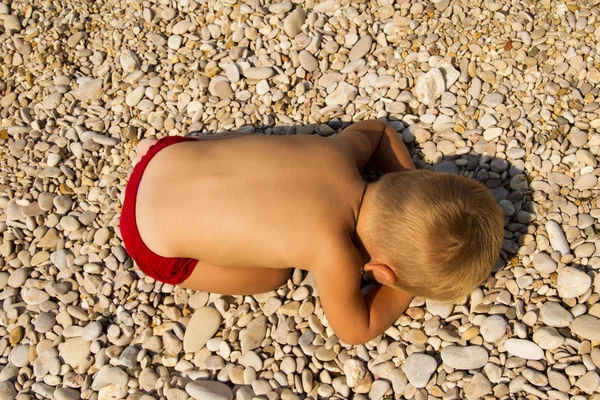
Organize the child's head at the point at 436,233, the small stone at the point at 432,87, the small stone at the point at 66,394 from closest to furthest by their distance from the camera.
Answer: the child's head at the point at 436,233
the small stone at the point at 66,394
the small stone at the point at 432,87

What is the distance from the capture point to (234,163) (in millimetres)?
2275

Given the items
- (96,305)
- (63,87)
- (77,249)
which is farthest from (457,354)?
(63,87)

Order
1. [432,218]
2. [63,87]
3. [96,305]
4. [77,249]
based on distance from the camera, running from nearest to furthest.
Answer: [432,218]
[96,305]
[77,249]
[63,87]

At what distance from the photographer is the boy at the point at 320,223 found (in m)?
2.08

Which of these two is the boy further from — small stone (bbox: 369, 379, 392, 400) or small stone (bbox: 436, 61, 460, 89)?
small stone (bbox: 436, 61, 460, 89)

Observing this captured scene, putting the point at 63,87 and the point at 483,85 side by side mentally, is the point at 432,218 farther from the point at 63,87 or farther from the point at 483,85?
the point at 63,87

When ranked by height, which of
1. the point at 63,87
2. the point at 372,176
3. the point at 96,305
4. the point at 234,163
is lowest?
the point at 96,305

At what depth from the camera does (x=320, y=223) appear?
2.18m

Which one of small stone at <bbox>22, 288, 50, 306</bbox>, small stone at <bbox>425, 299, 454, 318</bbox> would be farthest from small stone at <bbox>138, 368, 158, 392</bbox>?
small stone at <bbox>425, 299, 454, 318</bbox>

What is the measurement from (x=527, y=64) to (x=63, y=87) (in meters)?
2.69

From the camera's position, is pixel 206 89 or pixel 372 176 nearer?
pixel 372 176

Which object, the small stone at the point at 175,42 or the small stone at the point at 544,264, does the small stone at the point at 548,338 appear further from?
the small stone at the point at 175,42

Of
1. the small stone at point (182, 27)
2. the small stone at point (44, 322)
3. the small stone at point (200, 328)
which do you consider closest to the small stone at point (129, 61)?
the small stone at point (182, 27)

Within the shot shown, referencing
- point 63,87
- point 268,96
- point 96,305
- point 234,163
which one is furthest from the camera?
point 63,87
